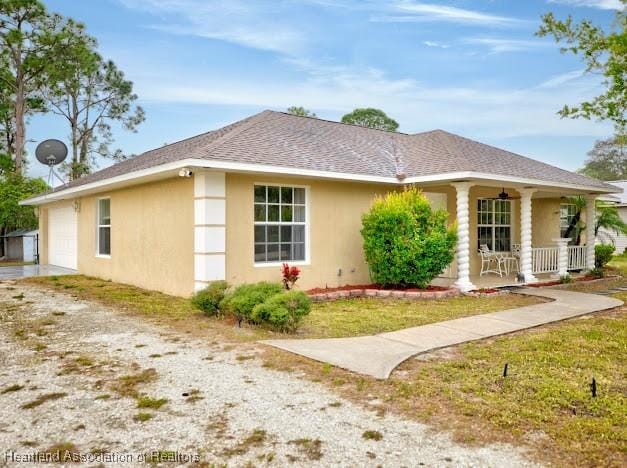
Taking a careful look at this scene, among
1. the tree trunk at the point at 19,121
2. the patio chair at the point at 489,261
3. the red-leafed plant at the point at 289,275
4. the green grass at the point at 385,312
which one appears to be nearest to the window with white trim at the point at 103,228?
the red-leafed plant at the point at 289,275

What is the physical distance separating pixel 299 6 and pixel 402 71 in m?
6.70

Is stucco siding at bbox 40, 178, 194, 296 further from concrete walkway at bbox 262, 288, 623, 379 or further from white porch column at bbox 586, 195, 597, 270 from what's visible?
white porch column at bbox 586, 195, 597, 270

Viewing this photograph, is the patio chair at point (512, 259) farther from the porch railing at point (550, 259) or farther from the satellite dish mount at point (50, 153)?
the satellite dish mount at point (50, 153)

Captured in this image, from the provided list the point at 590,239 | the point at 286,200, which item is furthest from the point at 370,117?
the point at 286,200

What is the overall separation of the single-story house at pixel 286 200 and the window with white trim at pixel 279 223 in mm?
24

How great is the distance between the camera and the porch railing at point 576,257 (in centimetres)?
1592

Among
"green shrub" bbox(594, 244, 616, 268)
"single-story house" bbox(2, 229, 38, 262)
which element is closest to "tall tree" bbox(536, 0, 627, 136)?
"green shrub" bbox(594, 244, 616, 268)

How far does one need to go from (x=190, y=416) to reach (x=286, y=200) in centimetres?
731

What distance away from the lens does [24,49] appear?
96.8 feet

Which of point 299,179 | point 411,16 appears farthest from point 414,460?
point 411,16

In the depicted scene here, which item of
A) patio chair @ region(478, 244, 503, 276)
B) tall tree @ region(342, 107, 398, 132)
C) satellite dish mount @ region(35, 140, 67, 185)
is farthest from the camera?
tall tree @ region(342, 107, 398, 132)

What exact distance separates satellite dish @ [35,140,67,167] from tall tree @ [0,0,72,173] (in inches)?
510

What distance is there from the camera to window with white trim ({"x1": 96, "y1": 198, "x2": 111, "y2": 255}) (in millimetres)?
14266

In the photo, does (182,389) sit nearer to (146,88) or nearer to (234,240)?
(234,240)
